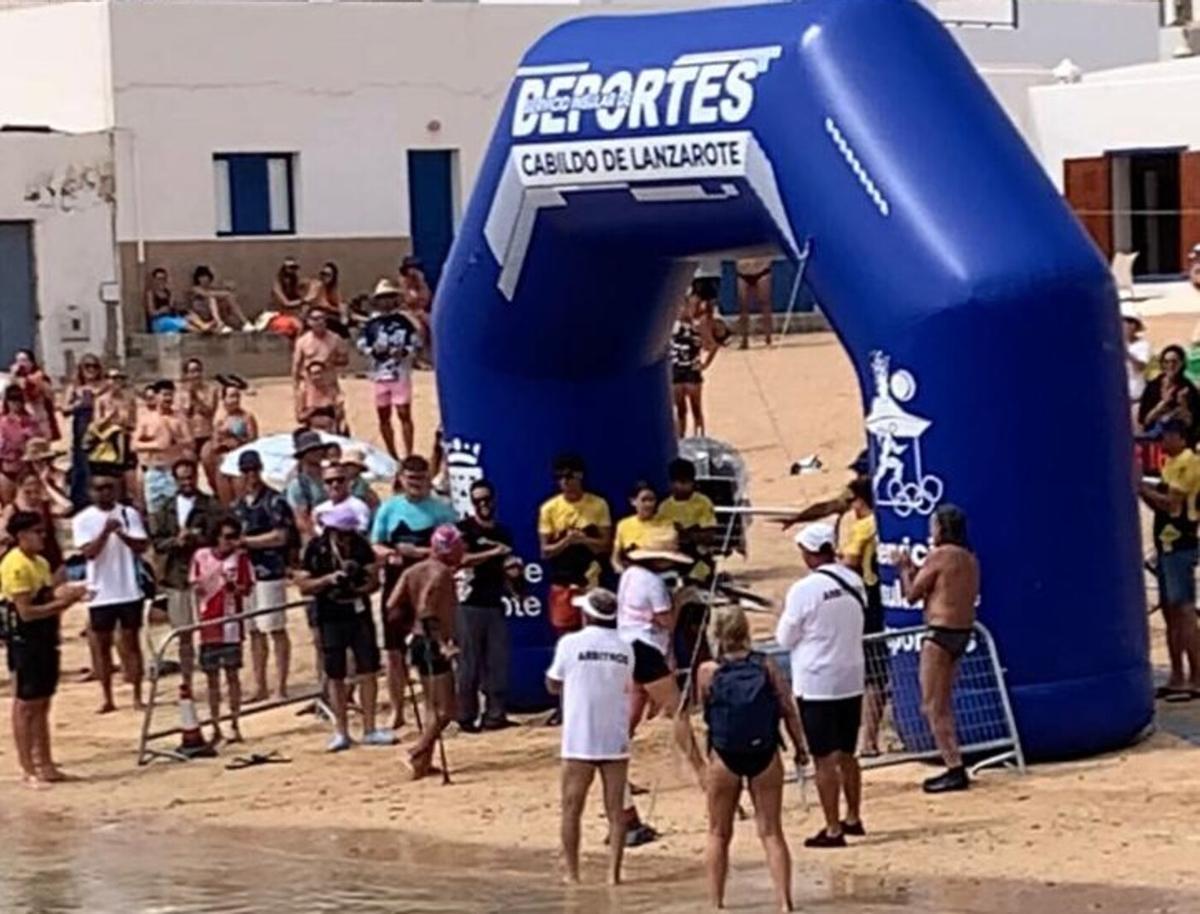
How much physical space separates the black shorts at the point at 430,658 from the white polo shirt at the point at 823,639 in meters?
3.26

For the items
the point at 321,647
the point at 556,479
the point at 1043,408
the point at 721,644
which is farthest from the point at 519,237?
the point at 721,644

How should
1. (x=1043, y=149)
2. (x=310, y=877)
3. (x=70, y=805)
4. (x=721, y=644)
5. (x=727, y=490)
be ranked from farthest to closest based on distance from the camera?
(x=1043, y=149) → (x=727, y=490) → (x=70, y=805) → (x=310, y=877) → (x=721, y=644)

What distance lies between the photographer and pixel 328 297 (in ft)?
118

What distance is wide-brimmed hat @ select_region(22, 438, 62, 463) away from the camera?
82.2 feet

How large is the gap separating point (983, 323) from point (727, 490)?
22.3 feet

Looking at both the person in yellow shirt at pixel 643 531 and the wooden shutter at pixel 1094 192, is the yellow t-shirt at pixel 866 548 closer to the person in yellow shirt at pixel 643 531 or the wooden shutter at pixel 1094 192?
the person in yellow shirt at pixel 643 531

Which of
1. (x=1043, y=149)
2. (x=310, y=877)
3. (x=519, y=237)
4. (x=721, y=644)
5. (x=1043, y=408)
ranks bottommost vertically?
(x=310, y=877)

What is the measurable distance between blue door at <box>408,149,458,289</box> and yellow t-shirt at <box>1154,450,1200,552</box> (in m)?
22.6

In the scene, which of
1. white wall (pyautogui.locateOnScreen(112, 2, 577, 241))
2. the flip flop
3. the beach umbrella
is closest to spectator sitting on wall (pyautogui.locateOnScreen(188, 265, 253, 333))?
white wall (pyautogui.locateOnScreen(112, 2, 577, 241))

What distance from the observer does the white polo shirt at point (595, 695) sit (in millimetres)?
14547

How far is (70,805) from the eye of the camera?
18453 mm

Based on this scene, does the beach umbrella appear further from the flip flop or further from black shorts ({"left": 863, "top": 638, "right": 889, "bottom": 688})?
black shorts ({"left": 863, "top": 638, "right": 889, "bottom": 688})

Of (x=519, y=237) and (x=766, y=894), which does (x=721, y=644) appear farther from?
(x=519, y=237)

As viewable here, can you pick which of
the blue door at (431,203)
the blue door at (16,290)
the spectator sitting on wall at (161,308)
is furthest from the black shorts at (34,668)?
the blue door at (431,203)
